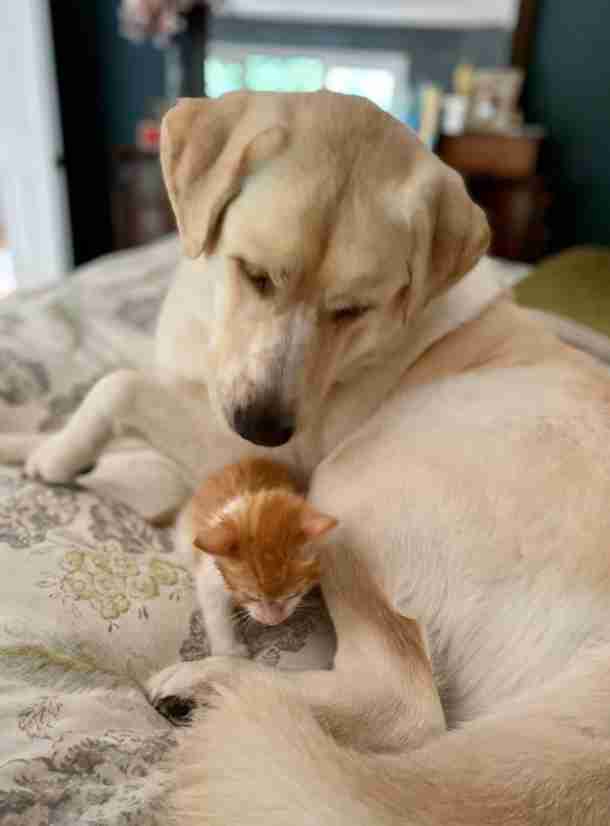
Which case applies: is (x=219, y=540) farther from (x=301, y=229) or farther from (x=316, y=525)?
(x=301, y=229)

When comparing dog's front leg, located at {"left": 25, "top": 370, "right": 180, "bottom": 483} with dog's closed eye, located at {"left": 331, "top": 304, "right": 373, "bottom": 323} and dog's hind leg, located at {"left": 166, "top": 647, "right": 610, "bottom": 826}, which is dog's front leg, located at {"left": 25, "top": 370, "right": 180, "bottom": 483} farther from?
dog's hind leg, located at {"left": 166, "top": 647, "right": 610, "bottom": 826}

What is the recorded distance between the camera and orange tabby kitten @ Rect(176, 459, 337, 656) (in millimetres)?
919

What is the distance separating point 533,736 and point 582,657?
0.14 m

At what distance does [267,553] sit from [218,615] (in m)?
0.12

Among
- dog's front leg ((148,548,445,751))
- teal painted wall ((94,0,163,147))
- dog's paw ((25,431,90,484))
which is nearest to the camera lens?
dog's front leg ((148,548,445,751))

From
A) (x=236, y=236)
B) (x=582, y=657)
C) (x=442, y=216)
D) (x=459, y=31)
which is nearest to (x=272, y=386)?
(x=236, y=236)

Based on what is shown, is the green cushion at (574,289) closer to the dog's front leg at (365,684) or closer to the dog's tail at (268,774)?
the dog's front leg at (365,684)

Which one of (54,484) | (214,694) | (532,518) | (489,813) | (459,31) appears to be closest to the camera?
(489,813)

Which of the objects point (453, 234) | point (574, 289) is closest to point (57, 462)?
point (453, 234)

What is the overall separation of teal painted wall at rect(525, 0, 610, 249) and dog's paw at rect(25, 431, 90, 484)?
369cm

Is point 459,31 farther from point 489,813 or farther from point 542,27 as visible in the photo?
point 489,813

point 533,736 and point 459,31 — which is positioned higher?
point 459,31

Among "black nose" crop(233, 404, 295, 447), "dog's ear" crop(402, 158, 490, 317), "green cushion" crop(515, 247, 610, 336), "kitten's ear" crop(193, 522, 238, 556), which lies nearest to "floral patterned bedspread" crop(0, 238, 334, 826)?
"kitten's ear" crop(193, 522, 238, 556)

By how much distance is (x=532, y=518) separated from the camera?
2.86 feet
